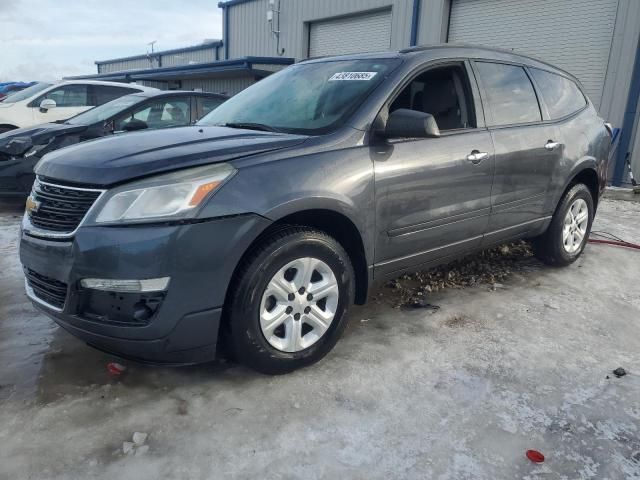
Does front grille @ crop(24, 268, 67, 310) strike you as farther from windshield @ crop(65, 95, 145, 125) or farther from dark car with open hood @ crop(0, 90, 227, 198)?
windshield @ crop(65, 95, 145, 125)

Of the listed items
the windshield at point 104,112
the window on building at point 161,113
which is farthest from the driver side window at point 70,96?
the window on building at point 161,113

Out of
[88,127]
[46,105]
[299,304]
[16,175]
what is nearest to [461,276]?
[299,304]

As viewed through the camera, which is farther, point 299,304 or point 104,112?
point 104,112

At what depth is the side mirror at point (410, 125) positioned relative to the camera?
2.87 metres

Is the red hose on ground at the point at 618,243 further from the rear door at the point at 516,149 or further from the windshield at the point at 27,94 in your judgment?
the windshield at the point at 27,94

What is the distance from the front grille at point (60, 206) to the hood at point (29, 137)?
4.20m

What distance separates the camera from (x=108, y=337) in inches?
93.7

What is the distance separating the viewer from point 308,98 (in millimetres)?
3412

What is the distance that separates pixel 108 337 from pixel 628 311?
11.9 feet

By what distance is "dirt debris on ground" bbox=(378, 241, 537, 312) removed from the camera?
4.07 metres

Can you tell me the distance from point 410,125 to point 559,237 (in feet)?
7.99

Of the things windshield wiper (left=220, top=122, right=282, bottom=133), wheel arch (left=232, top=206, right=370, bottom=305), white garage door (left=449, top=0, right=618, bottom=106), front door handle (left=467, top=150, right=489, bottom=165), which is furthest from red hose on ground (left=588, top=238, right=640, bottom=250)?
white garage door (left=449, top=0, right=618, bottom=106)

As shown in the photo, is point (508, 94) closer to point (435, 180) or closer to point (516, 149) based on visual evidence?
point (516, 149)

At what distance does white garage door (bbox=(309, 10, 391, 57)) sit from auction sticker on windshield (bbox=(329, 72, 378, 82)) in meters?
10.7
